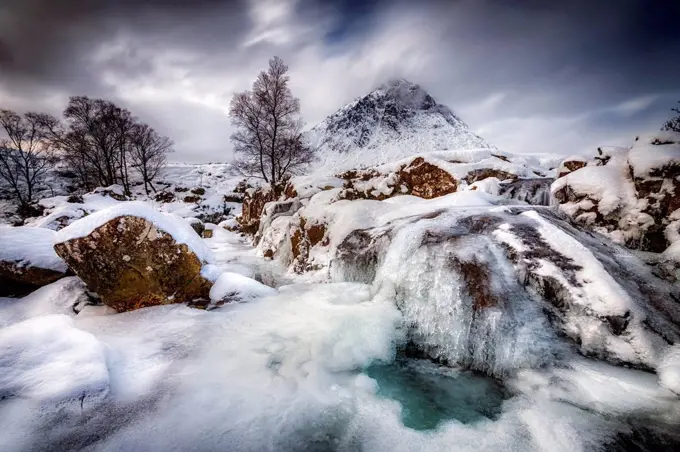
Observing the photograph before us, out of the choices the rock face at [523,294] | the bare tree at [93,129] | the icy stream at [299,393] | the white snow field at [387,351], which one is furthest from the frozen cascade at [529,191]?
the bare tree at [93,129]

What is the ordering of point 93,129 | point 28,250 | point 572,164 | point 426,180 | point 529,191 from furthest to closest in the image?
point 93,129 < point 426,180 < point 529,191 < point 572,164 < point 28,250

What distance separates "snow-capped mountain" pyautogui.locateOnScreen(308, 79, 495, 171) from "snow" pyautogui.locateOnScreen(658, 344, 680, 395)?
47606 mm

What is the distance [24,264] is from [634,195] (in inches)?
374

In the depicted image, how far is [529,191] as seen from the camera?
23.2 ft

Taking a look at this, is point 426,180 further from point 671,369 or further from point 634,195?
point 671,369

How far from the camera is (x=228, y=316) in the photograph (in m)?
4.10

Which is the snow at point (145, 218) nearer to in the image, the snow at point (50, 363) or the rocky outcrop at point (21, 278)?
the rocky outcrop at point (21, 278)

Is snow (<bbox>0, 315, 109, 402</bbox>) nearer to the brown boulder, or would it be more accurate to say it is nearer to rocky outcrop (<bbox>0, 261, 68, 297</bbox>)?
rocky outcrop (<bbox>0, 261, 68, 297</bbox>)

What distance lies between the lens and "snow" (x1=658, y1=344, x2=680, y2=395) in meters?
2.43

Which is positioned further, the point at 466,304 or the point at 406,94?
the point at 406,94

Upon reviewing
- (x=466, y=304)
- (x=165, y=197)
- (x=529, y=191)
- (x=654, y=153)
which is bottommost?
(x=466, y=304)

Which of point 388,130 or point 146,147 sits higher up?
point 388,130

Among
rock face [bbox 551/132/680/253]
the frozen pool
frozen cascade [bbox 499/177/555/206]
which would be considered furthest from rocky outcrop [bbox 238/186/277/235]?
rock face [bbox 551/132/680/253]

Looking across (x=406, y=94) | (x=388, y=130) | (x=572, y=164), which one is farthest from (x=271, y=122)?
(x=406, y=94)
